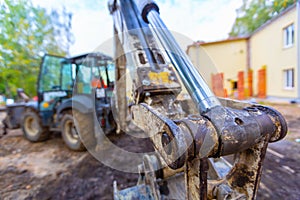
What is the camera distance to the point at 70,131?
3.79m

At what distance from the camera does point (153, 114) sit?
0.87 meters

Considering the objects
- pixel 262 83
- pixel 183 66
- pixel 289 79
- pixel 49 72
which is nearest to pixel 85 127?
pixel 49 72

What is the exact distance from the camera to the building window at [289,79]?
29.5 ft

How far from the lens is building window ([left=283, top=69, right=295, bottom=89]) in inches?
354

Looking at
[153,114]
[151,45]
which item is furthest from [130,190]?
[151,45]

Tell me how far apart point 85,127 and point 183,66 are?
2794 millimetres

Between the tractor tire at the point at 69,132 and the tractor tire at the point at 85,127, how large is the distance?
33 centimetres

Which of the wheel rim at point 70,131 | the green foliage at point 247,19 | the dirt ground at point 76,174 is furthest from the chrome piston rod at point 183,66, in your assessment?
the green foliage at point 247,19

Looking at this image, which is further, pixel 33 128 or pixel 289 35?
pixel 289 35

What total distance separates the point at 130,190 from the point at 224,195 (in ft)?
3.54

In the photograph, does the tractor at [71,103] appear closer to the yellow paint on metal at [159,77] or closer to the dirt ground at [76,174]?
the dirt ground at [76,174]

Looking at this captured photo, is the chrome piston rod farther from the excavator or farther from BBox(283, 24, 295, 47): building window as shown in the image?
BBox(283, 24, 295, 47): building window

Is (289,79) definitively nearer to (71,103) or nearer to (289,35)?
(289,35)

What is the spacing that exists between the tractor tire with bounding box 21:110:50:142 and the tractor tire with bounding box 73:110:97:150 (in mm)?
1618
